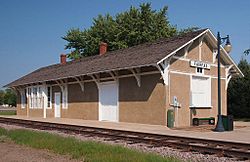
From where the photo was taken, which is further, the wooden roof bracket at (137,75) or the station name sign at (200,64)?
the station name sign at (200,64)

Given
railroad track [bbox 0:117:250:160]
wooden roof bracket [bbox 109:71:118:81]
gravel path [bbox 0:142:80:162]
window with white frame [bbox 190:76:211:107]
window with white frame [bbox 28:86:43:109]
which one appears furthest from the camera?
window with white frame [bbox 28:86:43:109]

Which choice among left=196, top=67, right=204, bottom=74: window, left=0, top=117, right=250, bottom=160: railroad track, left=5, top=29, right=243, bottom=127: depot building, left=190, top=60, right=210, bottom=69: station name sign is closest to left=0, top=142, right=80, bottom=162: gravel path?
left=0, top=117, right=250, bottom=160: railroad track

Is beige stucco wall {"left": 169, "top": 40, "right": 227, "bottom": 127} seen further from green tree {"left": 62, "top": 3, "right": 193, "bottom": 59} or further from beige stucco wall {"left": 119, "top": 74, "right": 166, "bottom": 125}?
green tree {"left": 62, "top": 3, "right": 193, "bottom": 59}

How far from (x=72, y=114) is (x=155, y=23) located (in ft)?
63.8

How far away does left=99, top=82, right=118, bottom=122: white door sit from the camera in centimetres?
2273

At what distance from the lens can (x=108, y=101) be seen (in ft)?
76.8

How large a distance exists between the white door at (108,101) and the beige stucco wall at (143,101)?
698 millimetres

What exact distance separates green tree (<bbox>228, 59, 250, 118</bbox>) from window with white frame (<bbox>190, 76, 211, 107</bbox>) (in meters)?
9.49

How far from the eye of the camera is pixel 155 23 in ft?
139

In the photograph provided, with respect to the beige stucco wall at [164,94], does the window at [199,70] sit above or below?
above

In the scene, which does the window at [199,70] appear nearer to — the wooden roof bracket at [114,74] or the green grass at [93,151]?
the wooden roof bracket at [114,74]

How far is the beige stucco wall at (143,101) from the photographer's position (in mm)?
19297

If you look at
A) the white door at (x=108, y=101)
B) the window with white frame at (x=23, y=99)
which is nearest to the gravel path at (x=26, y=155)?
the white door at (x=108, y=101)

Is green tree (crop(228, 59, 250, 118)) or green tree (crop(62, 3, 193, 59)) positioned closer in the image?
green tree (crop(228, 59, 250, 118))
